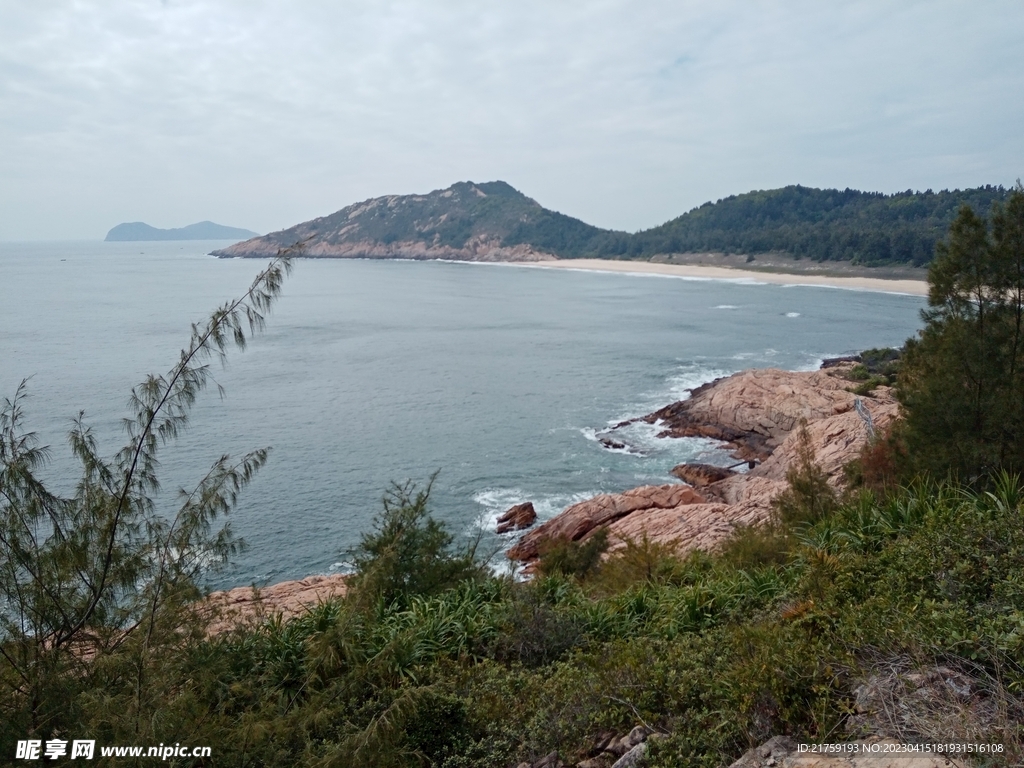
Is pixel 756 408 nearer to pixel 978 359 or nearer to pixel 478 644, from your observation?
pixel 978 359

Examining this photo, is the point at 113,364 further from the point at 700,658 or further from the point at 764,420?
the point at 700,658

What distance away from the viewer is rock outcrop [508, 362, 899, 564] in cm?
1706

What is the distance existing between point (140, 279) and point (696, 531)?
104 m

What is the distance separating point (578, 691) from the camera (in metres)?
5.98

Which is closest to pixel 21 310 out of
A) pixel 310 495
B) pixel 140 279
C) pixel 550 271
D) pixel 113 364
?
pixel 113 364

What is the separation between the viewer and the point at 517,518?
22.1 meters

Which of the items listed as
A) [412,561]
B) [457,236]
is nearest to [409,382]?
[412,561]

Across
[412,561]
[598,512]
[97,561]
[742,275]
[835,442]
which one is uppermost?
[742,275]

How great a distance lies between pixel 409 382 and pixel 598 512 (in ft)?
75.9

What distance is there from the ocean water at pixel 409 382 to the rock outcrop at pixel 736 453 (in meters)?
1.76

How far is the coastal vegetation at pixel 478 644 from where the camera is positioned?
4.71m

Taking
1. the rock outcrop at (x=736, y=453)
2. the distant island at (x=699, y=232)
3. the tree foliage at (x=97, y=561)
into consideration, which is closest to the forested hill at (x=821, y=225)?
the distant island at (x=699, y=232)

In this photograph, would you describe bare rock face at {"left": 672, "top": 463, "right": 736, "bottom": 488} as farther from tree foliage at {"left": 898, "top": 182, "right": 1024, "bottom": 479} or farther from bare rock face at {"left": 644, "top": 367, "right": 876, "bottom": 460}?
tree foliage at {"left": 898, "top": 182, "right": 1024, "bottom": 479}

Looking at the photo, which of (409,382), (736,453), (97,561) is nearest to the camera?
(97,561)
